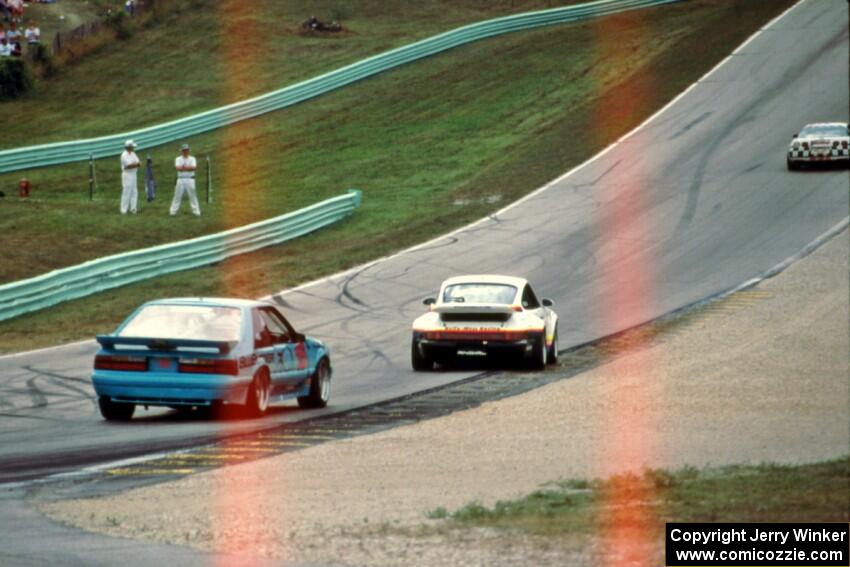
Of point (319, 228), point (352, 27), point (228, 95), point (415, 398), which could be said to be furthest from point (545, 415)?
point (352, 27)

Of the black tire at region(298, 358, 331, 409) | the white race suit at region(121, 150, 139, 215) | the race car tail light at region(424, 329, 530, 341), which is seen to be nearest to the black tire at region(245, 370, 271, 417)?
the black tire at region(298, 358, 331, 409)

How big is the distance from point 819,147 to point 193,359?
2852 cm

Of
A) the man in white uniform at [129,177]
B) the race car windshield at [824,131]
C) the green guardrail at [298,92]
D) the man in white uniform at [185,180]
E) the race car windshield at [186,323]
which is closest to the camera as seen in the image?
the race car windshield at [186,323]

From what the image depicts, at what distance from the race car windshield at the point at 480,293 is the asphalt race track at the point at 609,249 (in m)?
1.20

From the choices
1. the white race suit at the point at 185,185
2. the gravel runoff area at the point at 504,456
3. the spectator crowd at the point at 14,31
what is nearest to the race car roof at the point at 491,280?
the gravel runoff area at the point at 504,456

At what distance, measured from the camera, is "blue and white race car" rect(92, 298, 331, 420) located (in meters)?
15.5

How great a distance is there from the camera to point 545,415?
16.0 m

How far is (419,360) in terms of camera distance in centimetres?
2080

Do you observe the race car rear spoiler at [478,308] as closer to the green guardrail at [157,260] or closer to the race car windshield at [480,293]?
the race car windshield at [480,293]

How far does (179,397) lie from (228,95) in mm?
37922

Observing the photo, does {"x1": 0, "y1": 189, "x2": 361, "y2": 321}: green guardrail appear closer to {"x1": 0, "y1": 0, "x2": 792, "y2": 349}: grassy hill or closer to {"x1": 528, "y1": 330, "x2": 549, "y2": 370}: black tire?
{"x1": 0, "y1": 0, "x2": 792, "y2": 349}: grassy hill

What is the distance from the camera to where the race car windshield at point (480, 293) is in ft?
69.6

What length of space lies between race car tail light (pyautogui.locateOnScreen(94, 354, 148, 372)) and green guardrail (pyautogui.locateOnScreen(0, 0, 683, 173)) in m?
26.9

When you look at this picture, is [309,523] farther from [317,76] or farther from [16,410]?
[317,76]
